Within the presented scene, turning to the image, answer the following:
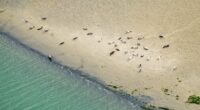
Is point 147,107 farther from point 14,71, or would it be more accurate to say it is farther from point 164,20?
point 14,71

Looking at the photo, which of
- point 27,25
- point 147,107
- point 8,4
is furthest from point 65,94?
point 8,4

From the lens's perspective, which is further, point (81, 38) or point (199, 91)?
point (81, 38)

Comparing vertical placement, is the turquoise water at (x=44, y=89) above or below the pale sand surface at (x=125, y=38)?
below

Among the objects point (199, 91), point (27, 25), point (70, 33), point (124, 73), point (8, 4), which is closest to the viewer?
point (199, 91)

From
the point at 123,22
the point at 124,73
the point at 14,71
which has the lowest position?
the point at 14,71

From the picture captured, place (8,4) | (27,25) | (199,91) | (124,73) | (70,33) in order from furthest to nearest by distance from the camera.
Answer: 1. (8,4)
2. (27,25)
3. (70,33)
4. (124,73)
5. (199,91)
